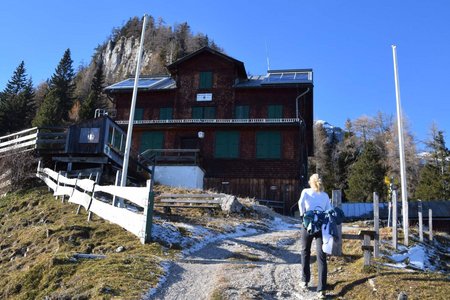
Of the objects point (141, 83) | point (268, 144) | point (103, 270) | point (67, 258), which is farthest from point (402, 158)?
point (141, 83)

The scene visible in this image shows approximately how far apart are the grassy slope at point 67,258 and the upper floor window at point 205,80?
62.4 ft

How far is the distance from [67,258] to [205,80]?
86.3 feet

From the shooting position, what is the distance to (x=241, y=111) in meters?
33.0

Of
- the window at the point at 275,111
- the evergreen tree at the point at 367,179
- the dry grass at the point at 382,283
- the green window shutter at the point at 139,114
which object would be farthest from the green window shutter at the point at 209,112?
the dry grass at the point at 382,283

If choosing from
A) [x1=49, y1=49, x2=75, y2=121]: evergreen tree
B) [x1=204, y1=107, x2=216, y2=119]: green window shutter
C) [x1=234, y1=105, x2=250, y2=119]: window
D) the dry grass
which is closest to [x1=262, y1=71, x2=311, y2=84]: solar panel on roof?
[x1=234, y1=105, x2=250, y2=119]: window

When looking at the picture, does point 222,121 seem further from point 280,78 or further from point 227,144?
point 280,78

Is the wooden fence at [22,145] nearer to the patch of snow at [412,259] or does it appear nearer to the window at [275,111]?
the window at [275,111]

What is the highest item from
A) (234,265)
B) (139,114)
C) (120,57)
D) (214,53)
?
(120,57)

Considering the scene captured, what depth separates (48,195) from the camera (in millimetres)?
18625

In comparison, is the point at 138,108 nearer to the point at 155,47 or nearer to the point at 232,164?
the point at 232,164

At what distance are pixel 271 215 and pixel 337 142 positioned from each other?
53.1m

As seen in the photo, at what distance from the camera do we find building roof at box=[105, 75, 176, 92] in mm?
35094

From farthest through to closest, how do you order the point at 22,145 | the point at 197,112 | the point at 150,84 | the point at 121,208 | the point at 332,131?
1. the point at 332,131
2. the point at 150,84
3. the point at 197,112
4. the point at 22,145
5. the point at 121,208

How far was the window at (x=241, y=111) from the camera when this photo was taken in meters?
32.8
